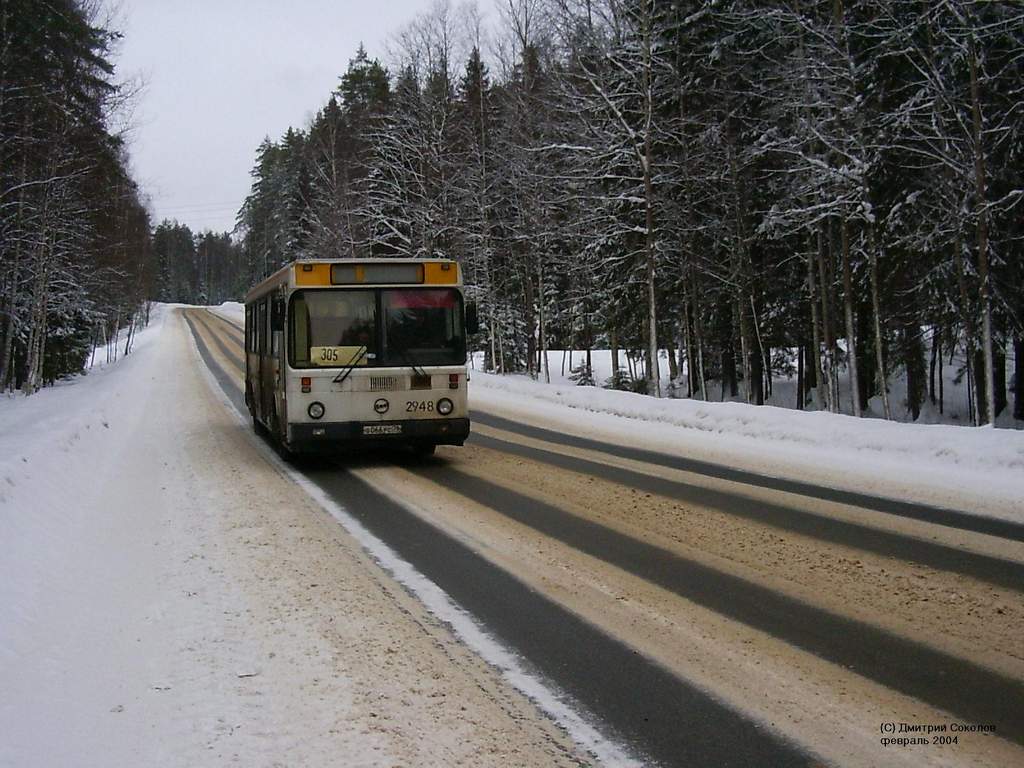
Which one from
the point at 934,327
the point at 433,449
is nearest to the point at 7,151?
the point at 433,449

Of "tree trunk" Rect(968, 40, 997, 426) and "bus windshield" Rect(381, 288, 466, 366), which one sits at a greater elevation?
"tree trunk" Rect(968, 40, 997, 426)

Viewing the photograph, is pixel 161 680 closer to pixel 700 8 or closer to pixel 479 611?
pixel 479 611

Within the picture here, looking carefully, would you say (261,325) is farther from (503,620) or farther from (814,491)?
(503,620)

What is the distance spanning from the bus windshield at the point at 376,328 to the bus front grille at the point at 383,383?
216 mm

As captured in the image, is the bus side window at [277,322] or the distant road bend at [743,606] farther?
the bus side window at [277,322]

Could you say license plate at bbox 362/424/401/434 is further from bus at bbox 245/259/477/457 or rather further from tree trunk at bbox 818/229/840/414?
tree trunk at bbox 818/229/840/414

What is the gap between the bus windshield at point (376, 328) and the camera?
11.4m

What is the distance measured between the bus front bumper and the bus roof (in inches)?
78.9

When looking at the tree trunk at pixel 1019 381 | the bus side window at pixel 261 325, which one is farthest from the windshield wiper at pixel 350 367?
the tree trunk at pixel 1019 381

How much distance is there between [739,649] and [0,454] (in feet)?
32.1

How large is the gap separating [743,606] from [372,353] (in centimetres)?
738

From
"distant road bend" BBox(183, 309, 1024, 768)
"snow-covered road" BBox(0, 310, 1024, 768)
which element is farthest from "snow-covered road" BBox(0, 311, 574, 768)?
"distant road bend" BBox(183, 309, 1024, 768)

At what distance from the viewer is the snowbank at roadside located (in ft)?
29.7

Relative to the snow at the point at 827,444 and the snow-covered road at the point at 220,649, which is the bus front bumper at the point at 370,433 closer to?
the snow-covered road at the point at 220,649
